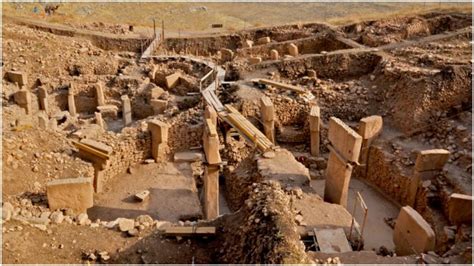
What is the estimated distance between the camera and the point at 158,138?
12.1 meters

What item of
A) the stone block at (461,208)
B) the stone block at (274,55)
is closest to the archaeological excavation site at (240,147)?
the stone block at (461,208)

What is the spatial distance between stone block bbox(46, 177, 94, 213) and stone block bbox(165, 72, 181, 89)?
9250 mm

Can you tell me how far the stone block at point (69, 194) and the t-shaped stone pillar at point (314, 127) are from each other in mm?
7096

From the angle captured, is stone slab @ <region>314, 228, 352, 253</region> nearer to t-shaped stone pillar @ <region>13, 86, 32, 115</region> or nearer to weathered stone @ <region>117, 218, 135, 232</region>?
weathered stone @ <region>117, 218, 135, 232</region>

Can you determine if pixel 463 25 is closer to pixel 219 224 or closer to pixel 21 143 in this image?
pixel 219 224

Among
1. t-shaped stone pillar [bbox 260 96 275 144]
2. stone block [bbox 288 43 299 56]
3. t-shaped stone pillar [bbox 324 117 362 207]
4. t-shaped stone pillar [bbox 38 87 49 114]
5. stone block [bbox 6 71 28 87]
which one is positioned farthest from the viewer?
stone block [bbox 288 43 299 56]

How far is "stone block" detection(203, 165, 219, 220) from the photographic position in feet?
30.4

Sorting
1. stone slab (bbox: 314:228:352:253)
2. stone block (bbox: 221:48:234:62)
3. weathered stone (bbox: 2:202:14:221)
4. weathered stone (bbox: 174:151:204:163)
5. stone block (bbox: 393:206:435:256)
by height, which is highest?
stone block (bbox: 221:48:234:62)

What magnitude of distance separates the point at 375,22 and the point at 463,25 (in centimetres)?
425

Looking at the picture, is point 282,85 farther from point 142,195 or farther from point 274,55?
point 142,195

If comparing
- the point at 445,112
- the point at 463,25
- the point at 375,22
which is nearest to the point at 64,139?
the point at 445,112

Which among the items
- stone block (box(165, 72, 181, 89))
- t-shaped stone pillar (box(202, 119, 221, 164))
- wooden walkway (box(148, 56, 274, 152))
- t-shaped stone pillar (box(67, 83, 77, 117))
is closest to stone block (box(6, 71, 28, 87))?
t-shaped stone pillar (box(67, 83, 77, 117))

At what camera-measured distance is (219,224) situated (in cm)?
763

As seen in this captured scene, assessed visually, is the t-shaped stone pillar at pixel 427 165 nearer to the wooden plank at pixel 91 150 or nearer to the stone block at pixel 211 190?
the stone block at pixel 211 190
